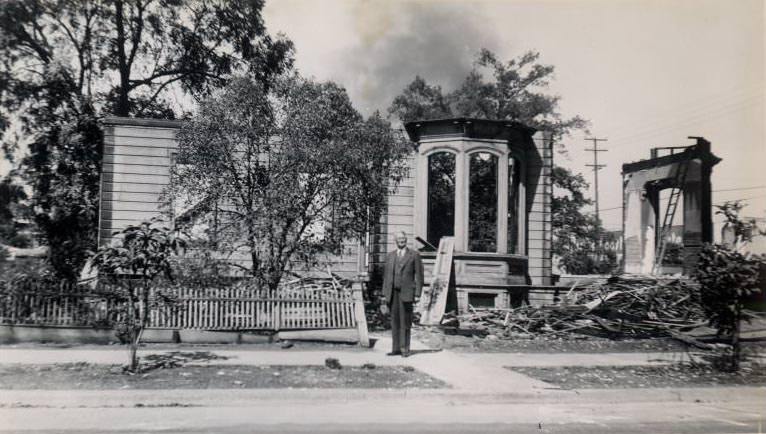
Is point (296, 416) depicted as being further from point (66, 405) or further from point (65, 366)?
point (65, 366)

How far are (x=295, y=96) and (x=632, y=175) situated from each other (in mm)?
16765

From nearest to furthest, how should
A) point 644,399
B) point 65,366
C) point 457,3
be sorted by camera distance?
1. point 644,399
2. point 65,366
3. point 457,3

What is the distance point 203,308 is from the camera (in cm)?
1023

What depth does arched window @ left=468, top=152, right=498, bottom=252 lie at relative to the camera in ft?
87.7

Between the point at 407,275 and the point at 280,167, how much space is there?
10.5ft

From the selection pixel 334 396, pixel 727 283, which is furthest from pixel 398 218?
pixel 334 396

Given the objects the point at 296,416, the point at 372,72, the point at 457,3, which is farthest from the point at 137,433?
the point at 372,72

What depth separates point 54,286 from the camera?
10.0 m

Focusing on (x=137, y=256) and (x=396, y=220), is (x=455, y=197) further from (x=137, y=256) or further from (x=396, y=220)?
(x=137, y=256)

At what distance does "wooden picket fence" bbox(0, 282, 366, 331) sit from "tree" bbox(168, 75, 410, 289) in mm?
615

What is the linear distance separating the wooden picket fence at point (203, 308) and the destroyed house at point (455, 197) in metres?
3.81

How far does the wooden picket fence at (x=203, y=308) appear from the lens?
9.92 m

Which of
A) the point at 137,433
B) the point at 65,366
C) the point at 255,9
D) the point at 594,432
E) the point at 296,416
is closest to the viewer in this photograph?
the point at 137,433

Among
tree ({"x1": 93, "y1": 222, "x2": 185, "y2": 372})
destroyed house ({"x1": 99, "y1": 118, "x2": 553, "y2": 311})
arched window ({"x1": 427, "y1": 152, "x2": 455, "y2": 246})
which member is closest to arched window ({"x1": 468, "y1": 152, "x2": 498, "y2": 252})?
arched window ({"x1": 427, "y1": 152, "x2": 455, "y2": 246})
